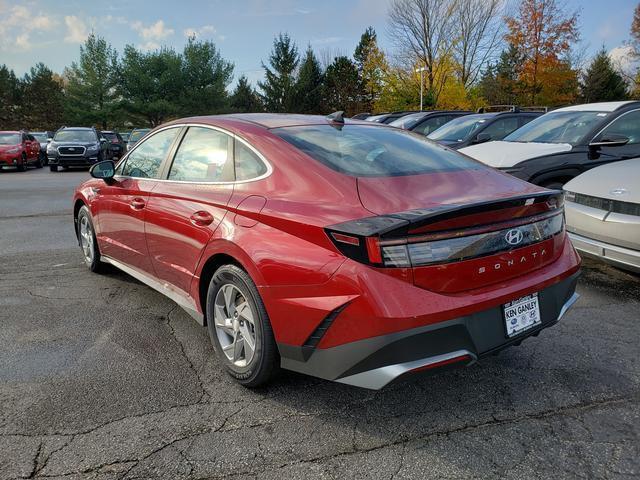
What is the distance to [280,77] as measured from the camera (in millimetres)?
58625

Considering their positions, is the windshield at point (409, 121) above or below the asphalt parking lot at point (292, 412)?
above

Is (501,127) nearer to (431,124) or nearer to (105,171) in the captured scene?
(431,124)

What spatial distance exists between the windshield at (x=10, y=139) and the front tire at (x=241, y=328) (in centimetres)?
2133

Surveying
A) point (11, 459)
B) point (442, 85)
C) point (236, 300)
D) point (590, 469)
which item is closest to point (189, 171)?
point (236, 300)

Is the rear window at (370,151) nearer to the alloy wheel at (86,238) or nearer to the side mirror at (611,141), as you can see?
the alloy wheel at (86,238)

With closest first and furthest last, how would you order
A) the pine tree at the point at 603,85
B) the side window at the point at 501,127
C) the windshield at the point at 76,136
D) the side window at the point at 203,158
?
the side window at the point at 203,158 < the side window at the point at 501,127 < the windshield at the point at 76,136 < the pine tree at the point at 603,85

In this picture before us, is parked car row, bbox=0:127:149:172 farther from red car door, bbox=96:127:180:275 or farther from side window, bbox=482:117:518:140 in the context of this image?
red car door, bbox=96:127:180:275

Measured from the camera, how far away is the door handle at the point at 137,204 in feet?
12.7

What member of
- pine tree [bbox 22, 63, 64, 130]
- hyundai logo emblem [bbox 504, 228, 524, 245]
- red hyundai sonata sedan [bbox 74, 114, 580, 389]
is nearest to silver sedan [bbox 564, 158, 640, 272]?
red hyundai sonata sedan [bbox 74, 114, 580, 389]

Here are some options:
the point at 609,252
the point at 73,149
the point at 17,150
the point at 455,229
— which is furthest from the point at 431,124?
the point at 17,150

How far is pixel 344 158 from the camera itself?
114 inches

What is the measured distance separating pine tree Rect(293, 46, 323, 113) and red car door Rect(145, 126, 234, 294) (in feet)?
178

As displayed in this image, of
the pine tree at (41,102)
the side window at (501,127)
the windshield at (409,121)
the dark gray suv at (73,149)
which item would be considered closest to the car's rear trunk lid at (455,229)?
the side window at (501,127)

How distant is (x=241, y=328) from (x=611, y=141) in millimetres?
5279
